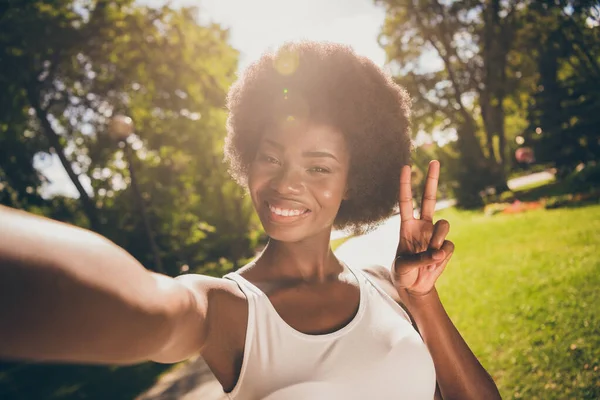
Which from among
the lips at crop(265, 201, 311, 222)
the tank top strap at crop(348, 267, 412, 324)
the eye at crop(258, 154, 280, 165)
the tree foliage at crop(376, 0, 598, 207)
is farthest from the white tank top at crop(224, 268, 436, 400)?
the tree foliage at crop(376, 0, 598, 207)

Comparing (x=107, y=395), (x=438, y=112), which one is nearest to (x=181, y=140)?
(x=107, y=395)

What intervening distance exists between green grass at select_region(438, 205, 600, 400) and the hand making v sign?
3107 millimetres

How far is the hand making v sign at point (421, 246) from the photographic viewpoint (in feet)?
5.36

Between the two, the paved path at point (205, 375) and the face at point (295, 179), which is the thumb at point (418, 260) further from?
the paved path at point (205, 375)

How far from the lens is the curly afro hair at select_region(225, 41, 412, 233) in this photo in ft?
6.16

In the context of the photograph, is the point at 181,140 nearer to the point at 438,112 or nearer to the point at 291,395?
the point at 291,395

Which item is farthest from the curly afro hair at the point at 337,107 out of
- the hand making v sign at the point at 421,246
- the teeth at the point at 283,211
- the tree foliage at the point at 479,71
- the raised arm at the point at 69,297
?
the tree foliage at the point at 479,71

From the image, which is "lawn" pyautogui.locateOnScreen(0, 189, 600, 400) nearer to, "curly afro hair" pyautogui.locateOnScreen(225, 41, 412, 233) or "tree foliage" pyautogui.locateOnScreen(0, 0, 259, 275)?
"curly afro hair" pyautogui.locateOnScreen(225, 41, 412, 233)

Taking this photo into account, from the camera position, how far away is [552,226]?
962 centimetres

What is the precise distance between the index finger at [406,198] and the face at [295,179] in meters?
0.37

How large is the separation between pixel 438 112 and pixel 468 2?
23.9 ft

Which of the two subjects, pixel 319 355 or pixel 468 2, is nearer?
pixel 319 355

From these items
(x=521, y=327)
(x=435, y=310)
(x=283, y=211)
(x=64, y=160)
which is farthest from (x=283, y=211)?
(x=64, y=160)

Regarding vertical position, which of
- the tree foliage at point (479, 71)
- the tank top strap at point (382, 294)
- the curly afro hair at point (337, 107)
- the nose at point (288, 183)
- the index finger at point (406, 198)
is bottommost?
the tank top strap at point (382, 294)
